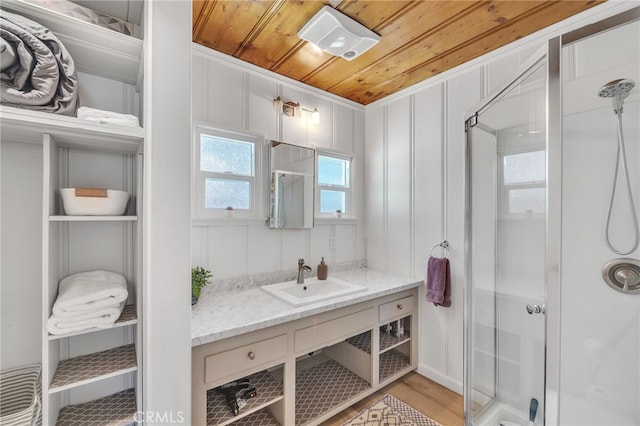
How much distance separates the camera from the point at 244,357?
1.44 meters

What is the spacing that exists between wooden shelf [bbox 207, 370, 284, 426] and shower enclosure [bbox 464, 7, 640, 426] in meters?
1.24

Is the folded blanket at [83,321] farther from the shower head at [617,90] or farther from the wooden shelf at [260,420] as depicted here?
the shower head at [617,90]

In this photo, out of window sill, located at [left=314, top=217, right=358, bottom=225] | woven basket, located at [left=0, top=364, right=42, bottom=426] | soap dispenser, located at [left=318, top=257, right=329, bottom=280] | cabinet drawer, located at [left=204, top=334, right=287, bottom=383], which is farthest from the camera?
window sill, located at [left=314, top=217, right=358, bottom=225]

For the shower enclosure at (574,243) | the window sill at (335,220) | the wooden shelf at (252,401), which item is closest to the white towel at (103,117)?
the wooden shelf at (252,401)

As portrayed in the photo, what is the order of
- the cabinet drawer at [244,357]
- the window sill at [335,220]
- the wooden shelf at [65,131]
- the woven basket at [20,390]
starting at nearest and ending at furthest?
the wooden shelf at [65,131]
the woven basket at [20,390]
the cabinet drawer at [244,357]
the window sill at [335,220]

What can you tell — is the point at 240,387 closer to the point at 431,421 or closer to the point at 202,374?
the point at 202,374

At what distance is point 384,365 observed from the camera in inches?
92.4

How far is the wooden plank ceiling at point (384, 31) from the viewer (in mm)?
1505

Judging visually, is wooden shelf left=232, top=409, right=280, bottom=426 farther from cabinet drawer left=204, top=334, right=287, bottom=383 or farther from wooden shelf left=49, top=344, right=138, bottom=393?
wooden shelf left=49, top=344, right=138, bottom=393

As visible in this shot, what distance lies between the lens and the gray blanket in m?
0.96

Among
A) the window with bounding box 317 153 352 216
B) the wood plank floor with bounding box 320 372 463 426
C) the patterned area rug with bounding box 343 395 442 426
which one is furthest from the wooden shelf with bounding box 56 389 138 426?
the window with bounding box 317 153 352 216

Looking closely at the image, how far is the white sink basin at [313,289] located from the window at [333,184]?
643 millimetres

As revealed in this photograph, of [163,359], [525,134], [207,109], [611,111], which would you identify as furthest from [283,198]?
[611,111]

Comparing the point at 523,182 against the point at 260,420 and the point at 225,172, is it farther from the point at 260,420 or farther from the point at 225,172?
the point at 260,420
